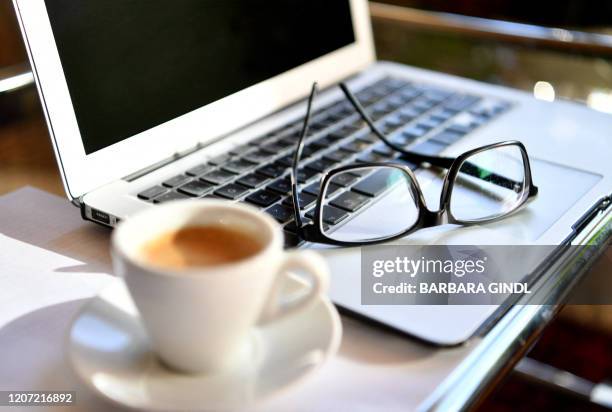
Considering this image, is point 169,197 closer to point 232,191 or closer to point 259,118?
point 232,191

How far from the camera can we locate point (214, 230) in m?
0.38

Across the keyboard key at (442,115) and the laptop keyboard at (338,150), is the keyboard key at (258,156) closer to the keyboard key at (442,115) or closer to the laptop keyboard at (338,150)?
the laptop keyboard at (338,150)

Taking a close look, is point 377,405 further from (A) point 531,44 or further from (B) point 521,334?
(A) point 531,44

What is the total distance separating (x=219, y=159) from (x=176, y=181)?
0.06 metres

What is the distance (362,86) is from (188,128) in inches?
11.2

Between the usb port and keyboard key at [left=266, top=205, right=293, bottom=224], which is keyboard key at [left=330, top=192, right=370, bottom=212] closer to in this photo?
keyboard key at [left=266, top=205, right=293, bottom=224]

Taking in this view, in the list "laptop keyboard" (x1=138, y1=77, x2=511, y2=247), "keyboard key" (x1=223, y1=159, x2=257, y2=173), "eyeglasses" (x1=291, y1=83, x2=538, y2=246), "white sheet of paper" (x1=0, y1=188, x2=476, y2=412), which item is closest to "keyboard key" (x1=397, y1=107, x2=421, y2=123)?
"laptop keyboard" (x1=138, y1=77, x2=511, y2=247)

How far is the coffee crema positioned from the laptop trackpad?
98mm

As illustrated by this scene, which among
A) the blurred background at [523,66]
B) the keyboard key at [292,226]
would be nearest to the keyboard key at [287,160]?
the keyboard key at [292,226]

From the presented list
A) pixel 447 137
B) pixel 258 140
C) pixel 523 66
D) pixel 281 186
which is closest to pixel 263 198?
pixel 281 186

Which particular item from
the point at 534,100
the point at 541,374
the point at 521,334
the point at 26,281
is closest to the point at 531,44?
the point at 534,100

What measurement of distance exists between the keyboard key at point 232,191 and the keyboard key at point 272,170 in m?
0.03

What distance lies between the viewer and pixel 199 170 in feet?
1.93

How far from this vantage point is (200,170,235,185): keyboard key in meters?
0.57
